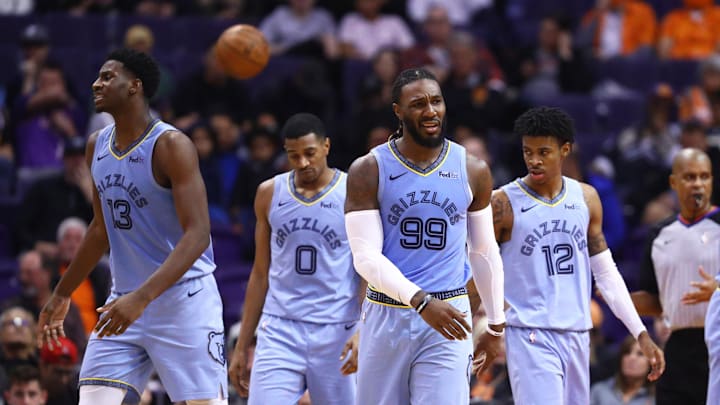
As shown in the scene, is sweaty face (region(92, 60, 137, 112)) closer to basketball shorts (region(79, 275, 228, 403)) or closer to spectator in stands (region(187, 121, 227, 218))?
basketball shorts (region(79, 275, 228, 403))

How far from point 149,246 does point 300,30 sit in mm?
8792

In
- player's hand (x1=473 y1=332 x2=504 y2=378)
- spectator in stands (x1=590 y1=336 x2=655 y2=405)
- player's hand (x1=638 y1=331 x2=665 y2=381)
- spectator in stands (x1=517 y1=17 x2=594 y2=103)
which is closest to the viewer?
player's hand (x1=473 y1=332 x2=504 y2=378)

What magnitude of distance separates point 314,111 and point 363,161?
23.9 ft

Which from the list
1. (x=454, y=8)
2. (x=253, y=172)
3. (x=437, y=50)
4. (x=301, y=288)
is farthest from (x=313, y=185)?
(x=454, y=8)

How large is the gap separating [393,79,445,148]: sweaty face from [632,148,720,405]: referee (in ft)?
8.49

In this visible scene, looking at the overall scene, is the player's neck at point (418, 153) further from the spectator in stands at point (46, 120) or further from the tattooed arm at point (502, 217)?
the spectator in stands at point (46, 120)

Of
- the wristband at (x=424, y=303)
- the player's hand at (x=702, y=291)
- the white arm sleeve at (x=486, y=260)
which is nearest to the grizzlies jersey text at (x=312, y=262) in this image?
the white arm sleeve at (x=486, y=260)

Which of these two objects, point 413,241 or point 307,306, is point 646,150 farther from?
point 413,241

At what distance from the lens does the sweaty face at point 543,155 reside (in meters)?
7.16

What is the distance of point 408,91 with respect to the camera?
6086 mm

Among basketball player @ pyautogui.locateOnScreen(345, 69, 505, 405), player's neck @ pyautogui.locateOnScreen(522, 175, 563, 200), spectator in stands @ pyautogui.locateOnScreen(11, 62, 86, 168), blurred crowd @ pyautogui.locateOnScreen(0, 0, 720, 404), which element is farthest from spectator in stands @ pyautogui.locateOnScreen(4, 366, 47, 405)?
spectator in stands @ pyautogui.locateOnScreen(11, 62, 86, 168)

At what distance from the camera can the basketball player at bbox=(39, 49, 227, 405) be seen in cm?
621

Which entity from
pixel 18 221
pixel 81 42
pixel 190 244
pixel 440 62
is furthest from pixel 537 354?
pixel 81 42

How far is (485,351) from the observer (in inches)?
259
